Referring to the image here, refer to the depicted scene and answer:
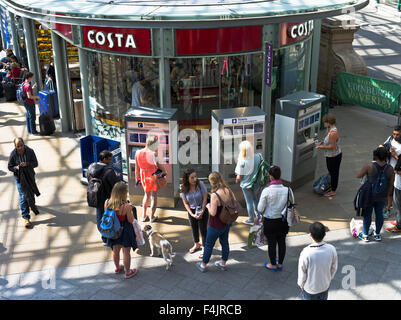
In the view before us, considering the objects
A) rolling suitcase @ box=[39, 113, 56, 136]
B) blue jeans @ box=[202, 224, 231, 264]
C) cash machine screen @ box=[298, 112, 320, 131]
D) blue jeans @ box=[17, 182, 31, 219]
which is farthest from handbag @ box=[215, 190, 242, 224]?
rolling suitcase @ box=[39, 113, 56, 136]

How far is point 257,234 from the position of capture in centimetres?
793

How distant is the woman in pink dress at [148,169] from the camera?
898 cm

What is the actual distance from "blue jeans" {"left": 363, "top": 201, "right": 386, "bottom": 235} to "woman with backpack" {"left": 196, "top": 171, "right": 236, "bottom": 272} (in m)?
2.27

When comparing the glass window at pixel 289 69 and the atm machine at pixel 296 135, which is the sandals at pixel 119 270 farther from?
the glass window at pixel 289 69

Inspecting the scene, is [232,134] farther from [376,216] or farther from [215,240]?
[376,216]

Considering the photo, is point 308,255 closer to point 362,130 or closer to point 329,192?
point 329,192

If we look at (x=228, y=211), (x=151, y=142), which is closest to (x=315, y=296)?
(x=228, y=211)

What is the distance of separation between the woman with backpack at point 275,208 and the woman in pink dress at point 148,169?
2.35m

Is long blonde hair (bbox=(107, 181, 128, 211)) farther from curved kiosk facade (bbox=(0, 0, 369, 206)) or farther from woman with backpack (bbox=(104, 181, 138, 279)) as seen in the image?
curved kiosk facade (bbox=(0, 0, 369, 206))

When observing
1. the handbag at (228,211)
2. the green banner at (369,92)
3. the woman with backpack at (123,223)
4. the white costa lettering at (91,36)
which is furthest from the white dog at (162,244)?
the green banner at (369,92)

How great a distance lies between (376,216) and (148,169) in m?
3.70

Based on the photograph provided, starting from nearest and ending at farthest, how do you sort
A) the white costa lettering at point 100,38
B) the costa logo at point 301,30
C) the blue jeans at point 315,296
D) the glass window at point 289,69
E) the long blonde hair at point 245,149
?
the blue jeans at point 315,296
the long blonde hair at point 245,149
the white costa lettering at point 100,38
the costa logo at point 301,30
the glass window at point 289,69
